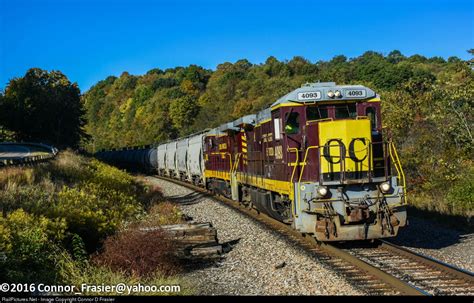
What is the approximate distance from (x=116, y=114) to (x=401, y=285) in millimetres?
128743

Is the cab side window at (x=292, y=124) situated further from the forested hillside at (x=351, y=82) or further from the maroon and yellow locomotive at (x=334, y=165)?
the forested hillside at (x=351, y=82)

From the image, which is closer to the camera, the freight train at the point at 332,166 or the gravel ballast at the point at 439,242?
the gravel ballast at the point at 439,242

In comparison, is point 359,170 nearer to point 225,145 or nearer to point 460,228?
point 460,228

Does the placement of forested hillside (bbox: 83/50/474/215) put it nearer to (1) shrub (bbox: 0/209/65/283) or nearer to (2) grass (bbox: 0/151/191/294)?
(2) grass (bbox: 0/151/191/294)

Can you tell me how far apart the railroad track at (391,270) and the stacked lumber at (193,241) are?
80.6 inches

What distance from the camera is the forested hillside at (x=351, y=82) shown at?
18.0 m

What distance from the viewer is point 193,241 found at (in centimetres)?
1048

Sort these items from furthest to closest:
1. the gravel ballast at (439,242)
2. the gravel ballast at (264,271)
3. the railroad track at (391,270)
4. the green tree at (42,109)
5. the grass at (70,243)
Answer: the green tree at (42,109) → the gravel ballast at (439,242) → the grass at (70,243) → the gravel ballast at (264,271) → the railroad track at (391,270)

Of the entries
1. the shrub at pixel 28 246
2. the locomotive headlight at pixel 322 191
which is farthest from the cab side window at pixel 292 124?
the shrub at pixel 28 246

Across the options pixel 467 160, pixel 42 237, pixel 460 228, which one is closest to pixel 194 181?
pixel 467 160

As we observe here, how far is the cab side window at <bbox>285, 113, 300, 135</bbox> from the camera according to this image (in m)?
10.9

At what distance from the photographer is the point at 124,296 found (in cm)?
684

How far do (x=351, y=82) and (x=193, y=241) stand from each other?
92.5ft

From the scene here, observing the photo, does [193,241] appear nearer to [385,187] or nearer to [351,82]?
[385,187]
